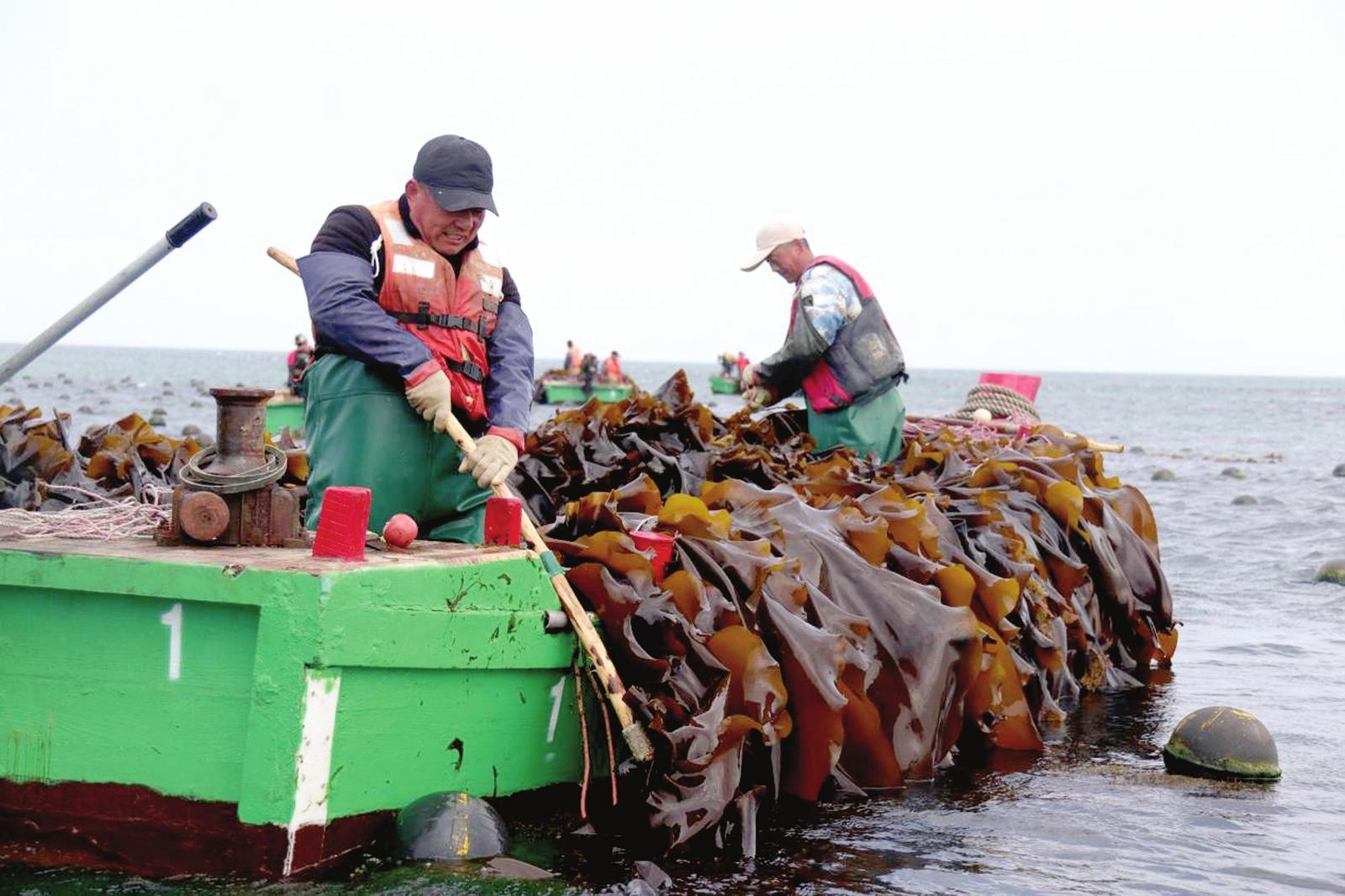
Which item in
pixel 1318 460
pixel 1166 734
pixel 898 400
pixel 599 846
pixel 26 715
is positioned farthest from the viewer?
pixel 1318 460

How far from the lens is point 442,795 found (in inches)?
139

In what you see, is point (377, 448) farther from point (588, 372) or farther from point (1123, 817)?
point (588, 372)

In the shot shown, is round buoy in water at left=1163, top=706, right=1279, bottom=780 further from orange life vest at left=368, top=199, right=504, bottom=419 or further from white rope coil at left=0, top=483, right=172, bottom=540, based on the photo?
white rope coil at left=0, top=483, right=172, bottom=540

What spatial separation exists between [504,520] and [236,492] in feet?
2.38

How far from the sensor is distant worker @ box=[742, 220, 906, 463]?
6945mm

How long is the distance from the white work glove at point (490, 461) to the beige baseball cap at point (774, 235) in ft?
11.3

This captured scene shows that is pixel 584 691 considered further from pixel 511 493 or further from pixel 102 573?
pixel 102 573

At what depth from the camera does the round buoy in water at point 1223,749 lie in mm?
5012

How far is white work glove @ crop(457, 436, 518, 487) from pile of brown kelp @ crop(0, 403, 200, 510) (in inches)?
104

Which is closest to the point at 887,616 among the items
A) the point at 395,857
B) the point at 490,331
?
the point at 490,331

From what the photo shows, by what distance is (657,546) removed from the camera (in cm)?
423

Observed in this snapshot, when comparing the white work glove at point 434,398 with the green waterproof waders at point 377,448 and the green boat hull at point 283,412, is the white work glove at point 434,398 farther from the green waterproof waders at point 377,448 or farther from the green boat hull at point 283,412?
the green boat hull at point 283,412

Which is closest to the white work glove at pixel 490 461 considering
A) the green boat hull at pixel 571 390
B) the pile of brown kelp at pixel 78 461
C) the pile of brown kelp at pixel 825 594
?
the pile of brown kelp at pixel 825 594

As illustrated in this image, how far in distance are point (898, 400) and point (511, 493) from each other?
364 centimetres
